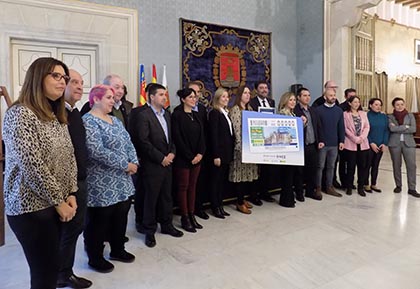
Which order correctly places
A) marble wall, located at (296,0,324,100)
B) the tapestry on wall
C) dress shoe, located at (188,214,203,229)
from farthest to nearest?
marble wall, located at (296,0,324,100), the tapestry on wall, dress shoe, located at (188,214,203,229)

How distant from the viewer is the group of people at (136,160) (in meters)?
1.66

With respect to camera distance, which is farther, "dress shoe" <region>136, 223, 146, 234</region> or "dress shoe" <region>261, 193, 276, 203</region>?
"dress shoe" <region>261, 193, 276, 203</region>

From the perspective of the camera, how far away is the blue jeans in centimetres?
469

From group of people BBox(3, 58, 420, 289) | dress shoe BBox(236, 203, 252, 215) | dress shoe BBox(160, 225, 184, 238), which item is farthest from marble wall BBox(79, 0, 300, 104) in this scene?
dress shoe BBox(160, 225, 184, 238)

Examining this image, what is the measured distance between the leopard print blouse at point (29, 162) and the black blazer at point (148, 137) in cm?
129

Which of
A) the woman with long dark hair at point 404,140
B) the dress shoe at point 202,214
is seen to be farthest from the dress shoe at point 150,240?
the woman with long dark hair at point 404,140

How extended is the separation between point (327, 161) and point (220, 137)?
188cm

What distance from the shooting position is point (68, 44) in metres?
4.95

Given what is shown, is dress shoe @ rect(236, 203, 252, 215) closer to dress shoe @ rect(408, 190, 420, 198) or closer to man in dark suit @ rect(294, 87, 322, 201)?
man in dark suit @ rect(294, 87, 322, 201)

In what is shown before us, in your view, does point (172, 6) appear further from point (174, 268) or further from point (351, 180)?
point (174, 268)

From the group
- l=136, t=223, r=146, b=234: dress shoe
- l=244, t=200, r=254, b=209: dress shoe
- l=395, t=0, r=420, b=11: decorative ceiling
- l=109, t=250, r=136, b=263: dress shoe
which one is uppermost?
l=395, t=0, r=420, b=11: decorative ceiling

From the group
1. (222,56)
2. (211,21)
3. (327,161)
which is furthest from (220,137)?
(211,21)

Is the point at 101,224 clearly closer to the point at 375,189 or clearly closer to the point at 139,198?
the point at 139,198

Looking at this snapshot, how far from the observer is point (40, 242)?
165cm
